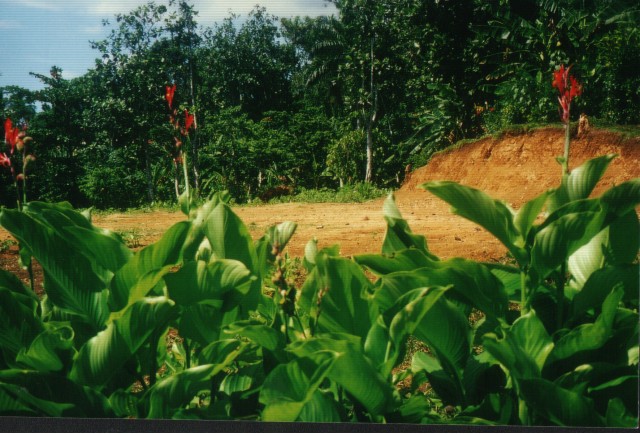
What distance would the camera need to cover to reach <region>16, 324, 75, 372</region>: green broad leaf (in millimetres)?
1131

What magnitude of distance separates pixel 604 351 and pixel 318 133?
134 centimetres

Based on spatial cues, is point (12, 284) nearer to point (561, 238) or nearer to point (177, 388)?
point (177, 388)

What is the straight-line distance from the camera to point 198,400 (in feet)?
4.86

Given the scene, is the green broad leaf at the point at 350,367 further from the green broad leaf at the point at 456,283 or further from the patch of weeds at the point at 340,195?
the patch of weeds at the point at 340,195

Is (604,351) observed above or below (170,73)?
below

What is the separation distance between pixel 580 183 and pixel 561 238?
0.17 metres

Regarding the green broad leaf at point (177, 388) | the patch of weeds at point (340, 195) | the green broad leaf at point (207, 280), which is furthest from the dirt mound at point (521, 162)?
the green broad leaf at point (177, 388)

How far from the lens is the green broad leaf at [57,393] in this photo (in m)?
1.16

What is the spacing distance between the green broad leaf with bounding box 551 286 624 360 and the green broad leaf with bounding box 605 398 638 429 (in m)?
0.13

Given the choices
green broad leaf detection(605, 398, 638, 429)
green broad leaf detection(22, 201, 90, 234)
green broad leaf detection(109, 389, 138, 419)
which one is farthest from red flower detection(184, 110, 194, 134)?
green broad leaf detection(605, 398, 638, 429)

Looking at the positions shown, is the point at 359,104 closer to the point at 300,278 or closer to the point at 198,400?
the point at 300,278

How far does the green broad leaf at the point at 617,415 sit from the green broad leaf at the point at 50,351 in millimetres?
1182

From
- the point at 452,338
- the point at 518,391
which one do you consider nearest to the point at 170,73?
the point at 452,338

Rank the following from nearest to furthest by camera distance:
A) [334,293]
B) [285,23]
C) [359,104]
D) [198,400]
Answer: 1. [334,293]
2. [198,400]
3. [285,23]
4. [359,104]
